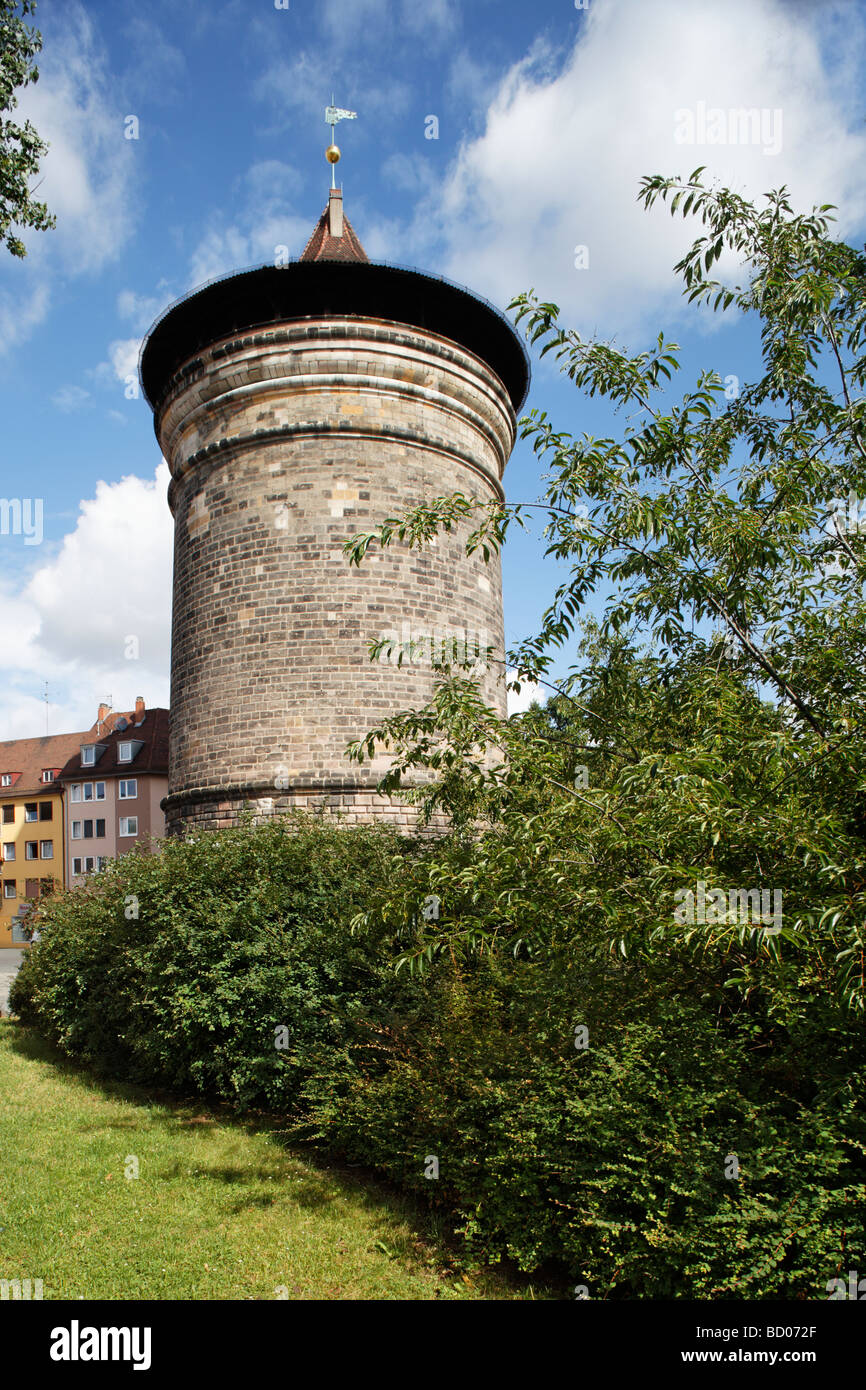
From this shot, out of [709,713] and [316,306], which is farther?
[316,306]

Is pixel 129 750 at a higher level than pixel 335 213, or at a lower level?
lower

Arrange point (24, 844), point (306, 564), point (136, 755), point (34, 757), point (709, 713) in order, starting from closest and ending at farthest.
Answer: point (709, 713) < point (306, 564) < point (136, 755) < point (24, 844) < point (34, 757)

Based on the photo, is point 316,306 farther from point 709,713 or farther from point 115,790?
point 115,790

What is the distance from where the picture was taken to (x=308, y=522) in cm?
1249

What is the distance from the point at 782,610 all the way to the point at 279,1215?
5285 mm

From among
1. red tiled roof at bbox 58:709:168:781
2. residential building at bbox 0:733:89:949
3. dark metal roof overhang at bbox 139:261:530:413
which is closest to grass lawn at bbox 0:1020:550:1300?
dark metal roof overhang at bbox 139:261:530:413

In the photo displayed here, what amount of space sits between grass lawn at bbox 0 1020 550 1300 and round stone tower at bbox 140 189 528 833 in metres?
5.38

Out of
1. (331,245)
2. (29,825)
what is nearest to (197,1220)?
(331,245)

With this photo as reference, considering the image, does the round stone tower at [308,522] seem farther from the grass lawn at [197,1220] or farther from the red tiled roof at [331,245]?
the grass lawn at [197,1220]

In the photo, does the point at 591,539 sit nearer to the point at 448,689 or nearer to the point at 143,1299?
the point at 448,689

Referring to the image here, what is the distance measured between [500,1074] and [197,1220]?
7.69ft

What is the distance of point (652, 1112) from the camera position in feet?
14.4

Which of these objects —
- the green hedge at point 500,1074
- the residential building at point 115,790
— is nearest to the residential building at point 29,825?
the residential building at point 115,790
